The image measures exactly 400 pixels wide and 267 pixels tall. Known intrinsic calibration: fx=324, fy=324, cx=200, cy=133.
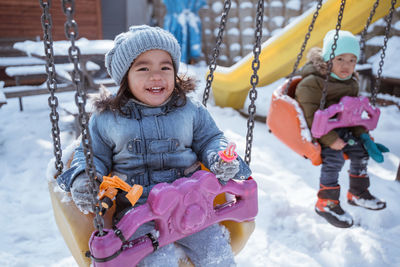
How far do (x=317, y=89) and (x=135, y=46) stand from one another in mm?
1152

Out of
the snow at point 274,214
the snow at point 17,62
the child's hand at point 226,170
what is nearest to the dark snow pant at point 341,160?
the snow at point 274,214

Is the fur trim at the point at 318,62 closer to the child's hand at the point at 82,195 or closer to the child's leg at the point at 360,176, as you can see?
the child's leg at the point at 360,176

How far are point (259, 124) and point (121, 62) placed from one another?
247 centimetres

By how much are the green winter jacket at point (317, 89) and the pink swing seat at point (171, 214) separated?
900 mm

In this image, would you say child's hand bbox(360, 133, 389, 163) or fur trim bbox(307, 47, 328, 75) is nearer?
child's hand bbox(360, 133, 389, 163)

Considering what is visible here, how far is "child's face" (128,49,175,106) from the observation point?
1141mm

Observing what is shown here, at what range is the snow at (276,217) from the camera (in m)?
1.57

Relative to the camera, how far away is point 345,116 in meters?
1.73

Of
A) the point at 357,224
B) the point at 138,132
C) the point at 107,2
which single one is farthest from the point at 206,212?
the point at 107,2

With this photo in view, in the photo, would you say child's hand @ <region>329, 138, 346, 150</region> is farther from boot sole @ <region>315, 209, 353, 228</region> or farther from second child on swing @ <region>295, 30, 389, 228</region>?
boot sole @ <region>315, 209, 353, 228</region>

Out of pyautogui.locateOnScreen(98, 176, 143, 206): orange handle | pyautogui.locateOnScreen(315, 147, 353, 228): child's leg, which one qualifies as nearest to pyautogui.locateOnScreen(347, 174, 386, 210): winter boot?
pyautogui.locateOnScreen(315, 147, 353, 228): child's leg

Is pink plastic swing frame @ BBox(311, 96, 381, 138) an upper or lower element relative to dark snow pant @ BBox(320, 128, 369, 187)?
upper

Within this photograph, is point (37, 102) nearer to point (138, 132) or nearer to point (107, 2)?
point (107, 2)

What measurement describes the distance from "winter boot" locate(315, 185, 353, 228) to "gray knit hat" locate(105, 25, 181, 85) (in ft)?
3.76
